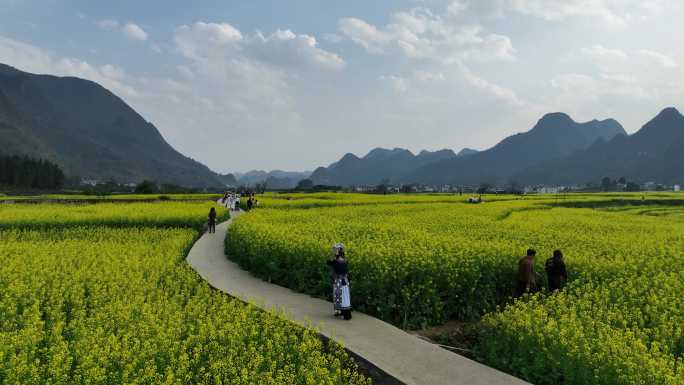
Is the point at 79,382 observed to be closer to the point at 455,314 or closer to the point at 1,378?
the point at 1,378

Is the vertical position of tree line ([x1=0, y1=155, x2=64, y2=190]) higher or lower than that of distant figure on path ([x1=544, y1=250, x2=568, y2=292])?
higher

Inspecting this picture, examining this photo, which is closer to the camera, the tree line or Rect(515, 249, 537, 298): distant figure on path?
Rect(515, 249, 537, 298): distant figure on path

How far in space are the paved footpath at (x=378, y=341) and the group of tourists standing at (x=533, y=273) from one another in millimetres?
4094

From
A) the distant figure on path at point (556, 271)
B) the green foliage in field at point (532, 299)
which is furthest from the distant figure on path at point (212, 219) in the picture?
the distant figure on path at point (556, 271)

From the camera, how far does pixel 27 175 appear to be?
8975 centimetres

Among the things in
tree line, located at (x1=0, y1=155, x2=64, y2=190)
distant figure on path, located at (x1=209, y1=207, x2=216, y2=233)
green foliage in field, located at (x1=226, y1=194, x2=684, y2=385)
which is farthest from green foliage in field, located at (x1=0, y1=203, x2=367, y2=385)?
tree line, located at (x1=0, y1=155, x2=64, y2=190)

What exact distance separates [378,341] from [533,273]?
5185 mm

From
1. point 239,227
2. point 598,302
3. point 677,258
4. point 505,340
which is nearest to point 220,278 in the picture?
point 239,227

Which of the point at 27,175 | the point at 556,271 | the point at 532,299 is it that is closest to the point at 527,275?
the point at 556,271

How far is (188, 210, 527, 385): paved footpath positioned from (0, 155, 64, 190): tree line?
9537 centimetres

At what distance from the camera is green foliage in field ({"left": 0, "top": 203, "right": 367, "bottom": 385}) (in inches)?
263

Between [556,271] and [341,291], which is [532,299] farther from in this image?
[341,291]

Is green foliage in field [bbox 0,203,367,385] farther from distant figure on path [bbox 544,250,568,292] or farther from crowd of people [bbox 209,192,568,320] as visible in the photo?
distant figure on path [bbox 544,250,568,292]

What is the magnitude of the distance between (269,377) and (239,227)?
12812 mm
